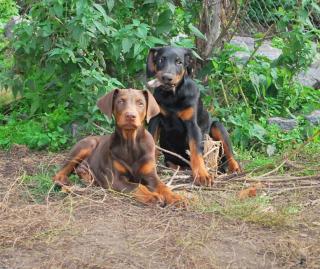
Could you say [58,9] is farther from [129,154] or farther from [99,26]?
[129,154]

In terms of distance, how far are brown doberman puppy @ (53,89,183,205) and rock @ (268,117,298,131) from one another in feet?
9.29

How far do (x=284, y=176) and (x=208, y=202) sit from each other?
1.10 metres

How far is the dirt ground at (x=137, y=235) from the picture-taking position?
176 inches

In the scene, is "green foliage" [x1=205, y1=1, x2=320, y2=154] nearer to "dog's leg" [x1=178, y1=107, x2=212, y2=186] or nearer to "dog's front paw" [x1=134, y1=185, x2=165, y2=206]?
"dog's leg" [x1=178, y1=107, x2=212, y2=186]

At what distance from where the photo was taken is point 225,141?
7293 millimetres

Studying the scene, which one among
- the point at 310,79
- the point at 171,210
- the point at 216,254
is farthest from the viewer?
the point at 310,79

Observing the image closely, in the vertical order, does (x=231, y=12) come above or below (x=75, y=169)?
above

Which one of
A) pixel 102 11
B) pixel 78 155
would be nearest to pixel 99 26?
pixel 102 11

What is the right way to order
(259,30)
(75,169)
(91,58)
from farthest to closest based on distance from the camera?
(259,30), (91,58), (75,169)

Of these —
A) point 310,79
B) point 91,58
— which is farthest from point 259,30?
point 91,58

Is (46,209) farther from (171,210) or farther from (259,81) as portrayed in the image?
(259,81)

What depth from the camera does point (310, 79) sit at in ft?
34.2

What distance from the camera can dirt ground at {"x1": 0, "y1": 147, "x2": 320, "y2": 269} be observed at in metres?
4.48

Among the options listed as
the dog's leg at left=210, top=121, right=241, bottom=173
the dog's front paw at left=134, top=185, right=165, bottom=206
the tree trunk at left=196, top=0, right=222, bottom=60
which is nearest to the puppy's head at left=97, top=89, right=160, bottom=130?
the dog's front paw at left=134, top=185, right=165, bottom=206
